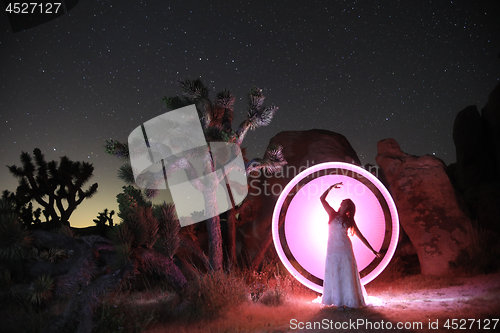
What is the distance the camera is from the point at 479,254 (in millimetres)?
7297

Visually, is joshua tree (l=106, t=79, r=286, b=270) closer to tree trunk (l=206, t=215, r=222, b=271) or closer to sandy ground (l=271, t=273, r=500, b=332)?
tree trunk (l=206, t=215, r=222, b=271)

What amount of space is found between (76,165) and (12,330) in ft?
43.0

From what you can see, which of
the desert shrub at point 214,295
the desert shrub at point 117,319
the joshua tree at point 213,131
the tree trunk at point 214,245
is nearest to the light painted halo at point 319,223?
the joshua tree at point 213,131

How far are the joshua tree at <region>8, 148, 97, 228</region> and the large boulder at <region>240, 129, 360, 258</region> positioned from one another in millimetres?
9986

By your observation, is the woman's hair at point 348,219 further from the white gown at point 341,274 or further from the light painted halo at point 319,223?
the light painted halo at point 319,223

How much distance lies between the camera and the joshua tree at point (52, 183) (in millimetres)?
14555

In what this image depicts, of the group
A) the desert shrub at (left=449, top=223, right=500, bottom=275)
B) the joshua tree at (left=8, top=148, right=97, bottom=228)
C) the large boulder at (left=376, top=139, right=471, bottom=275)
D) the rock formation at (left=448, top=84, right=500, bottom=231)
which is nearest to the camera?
the desert shrub at (left=449, top=223, right=500, bottom=275)

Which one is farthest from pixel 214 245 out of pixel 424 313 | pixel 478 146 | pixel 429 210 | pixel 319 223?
pixel 478 146

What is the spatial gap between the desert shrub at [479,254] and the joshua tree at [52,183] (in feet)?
52.9

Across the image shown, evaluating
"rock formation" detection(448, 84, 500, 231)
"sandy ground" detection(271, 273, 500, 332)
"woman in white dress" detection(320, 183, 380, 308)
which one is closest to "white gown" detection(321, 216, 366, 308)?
"woman in white dress" detection(320, 183, 380, 308)

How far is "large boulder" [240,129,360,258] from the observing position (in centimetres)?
1054

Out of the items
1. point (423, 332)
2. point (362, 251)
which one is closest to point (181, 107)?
point (362, 251)

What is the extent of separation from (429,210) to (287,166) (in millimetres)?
4996

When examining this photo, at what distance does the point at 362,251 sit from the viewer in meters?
7.70
